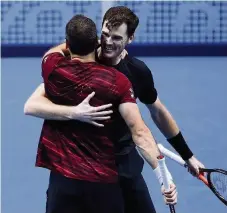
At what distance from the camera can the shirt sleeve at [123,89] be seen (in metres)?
3.50

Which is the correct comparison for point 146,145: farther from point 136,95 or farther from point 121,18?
point 121,18

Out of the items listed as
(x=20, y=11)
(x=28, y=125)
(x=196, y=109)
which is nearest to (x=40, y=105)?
(x=28, y=125)

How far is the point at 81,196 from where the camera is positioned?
142 inches

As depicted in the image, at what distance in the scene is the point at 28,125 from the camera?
712cm

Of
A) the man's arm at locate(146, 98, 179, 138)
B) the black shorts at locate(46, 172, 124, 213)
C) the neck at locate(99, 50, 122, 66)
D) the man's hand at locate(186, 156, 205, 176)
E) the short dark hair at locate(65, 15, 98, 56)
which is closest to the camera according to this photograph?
the short dark hair at locate(65, 15, 98, 56)

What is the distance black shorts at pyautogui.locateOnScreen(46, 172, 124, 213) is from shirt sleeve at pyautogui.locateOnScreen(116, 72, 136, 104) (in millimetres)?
352

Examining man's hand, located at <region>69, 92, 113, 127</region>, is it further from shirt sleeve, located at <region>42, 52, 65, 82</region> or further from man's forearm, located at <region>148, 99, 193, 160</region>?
man's forearm, located at <region>148, 99, 193, 160</region>

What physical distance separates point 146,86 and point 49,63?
530 mm

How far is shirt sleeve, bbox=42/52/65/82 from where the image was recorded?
11.6 ft

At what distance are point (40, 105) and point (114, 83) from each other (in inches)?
12.6

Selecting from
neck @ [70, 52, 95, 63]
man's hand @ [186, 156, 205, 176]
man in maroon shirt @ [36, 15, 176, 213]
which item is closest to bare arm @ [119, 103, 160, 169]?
man in maroon shirt @ [36, 15, 176, 213]

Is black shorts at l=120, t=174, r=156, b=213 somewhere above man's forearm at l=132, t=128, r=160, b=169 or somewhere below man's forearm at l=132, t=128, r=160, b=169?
below

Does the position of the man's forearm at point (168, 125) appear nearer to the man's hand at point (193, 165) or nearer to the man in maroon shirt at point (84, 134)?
the man's hand at point (193, 165)

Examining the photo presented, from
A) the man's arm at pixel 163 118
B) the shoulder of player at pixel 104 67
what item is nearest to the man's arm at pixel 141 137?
the shoulder of player at pixel 104 67
